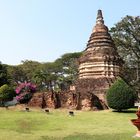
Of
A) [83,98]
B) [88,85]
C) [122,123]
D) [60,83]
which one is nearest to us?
[122,123]

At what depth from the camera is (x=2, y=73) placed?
152 ft

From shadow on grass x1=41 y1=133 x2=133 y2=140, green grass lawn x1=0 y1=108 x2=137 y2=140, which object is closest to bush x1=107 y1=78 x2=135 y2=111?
green grass lawn x1=0 y1=108 x2=137 y2=140

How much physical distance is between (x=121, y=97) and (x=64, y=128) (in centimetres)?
1133

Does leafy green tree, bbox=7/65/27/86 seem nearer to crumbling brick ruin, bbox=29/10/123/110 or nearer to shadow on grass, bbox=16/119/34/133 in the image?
crumbling brick ruin, bbox=29/10/123/110

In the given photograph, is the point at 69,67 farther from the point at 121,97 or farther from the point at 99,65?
the point at 121,97

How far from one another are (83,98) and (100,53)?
23.8ft

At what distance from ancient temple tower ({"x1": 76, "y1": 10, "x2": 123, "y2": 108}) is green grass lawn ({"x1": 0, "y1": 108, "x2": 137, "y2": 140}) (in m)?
10.0

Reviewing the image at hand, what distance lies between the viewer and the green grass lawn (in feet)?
58.9

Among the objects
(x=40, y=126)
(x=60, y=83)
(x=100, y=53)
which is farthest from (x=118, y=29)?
(x=40, y=126)

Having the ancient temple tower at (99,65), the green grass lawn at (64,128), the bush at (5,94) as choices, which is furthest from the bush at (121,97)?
the bush at (5,94)

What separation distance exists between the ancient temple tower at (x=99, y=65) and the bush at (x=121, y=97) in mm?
4167

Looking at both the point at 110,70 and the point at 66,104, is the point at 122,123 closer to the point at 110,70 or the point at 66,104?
the point at 66,104

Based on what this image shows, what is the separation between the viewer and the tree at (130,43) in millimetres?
47438

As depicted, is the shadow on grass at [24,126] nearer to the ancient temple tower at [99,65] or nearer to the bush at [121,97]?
the bush at [121,97]
